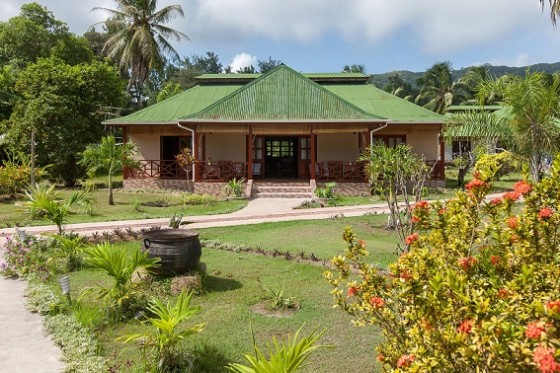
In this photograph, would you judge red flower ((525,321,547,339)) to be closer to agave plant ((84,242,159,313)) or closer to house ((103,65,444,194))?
agave plant ((84,242,159,313))

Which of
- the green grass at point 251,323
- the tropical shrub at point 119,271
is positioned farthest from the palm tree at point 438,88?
the tropical shrub at point 119,271

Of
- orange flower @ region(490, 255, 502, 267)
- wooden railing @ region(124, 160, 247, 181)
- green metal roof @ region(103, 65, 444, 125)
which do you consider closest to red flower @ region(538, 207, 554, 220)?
orange flower @ region(490, 255, 502, 267)

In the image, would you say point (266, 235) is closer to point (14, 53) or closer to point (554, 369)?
point (554, 369)

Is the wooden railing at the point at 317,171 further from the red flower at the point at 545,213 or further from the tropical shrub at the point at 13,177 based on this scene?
the red flower at the point at 545,213

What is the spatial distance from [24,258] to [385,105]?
1765cm

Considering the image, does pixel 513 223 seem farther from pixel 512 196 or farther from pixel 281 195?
pixel 281 195

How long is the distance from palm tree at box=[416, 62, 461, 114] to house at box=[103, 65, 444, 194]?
2348cm

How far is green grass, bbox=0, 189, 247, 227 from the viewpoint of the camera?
539 inches

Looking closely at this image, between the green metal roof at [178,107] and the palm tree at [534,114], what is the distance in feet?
47.3

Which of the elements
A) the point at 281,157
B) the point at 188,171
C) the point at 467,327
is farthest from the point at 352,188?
the point at 467,327

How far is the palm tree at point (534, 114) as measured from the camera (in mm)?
8736

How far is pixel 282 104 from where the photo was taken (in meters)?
20.0

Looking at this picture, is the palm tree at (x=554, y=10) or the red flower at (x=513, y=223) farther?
the palm tree at (x=554, y=10)

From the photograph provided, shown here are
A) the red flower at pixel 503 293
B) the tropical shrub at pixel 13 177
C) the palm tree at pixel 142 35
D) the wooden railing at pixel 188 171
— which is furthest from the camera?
the palm tree at pixel 142 35
